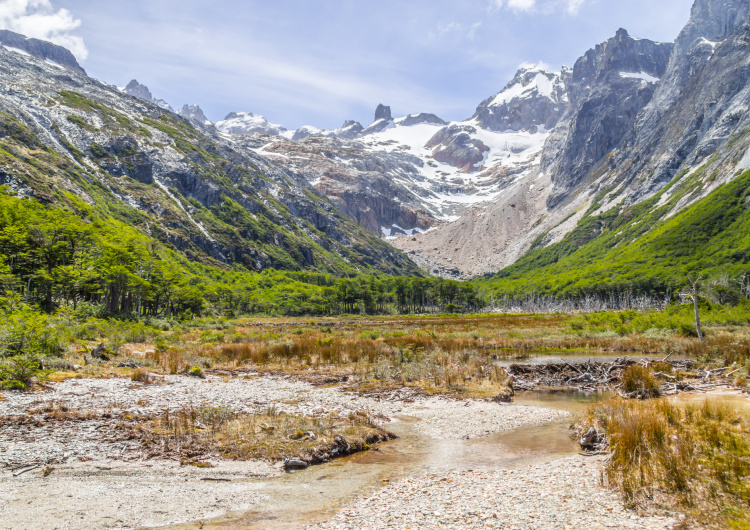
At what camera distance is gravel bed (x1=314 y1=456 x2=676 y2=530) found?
20.5 ft

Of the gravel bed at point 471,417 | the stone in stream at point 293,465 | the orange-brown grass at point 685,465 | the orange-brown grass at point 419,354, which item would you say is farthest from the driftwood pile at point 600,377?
the stone in stream at point 293,465

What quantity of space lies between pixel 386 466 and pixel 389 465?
0.35 feet

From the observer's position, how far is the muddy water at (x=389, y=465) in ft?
23.2

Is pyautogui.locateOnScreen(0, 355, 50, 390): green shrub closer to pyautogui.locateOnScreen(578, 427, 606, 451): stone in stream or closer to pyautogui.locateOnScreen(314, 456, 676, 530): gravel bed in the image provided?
pyautogui.locateOnScreen(314, 456, 676, 530): gravel bed

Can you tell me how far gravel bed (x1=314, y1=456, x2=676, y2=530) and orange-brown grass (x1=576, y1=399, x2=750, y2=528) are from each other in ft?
1.61

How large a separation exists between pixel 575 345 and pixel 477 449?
1244 inches

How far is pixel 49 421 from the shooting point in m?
10.7

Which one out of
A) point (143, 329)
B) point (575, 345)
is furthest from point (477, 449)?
point (143, 329)

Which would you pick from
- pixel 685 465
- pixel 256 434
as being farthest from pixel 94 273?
pixel 685 465

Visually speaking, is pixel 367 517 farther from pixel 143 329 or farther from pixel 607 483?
pixel 143 329

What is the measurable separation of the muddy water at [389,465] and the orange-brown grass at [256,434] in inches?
23.2

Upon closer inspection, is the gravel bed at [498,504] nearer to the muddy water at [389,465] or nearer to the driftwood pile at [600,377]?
the muddy water at [389,465]

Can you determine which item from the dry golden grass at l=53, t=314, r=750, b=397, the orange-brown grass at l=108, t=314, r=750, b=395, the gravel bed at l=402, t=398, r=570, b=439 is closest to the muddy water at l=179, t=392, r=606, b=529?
the gravel bed at l=402, t=398, r=570, b=439

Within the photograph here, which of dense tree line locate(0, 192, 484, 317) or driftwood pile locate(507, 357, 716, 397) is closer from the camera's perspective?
driftwood pile locate(507, 357, 716, 397)
